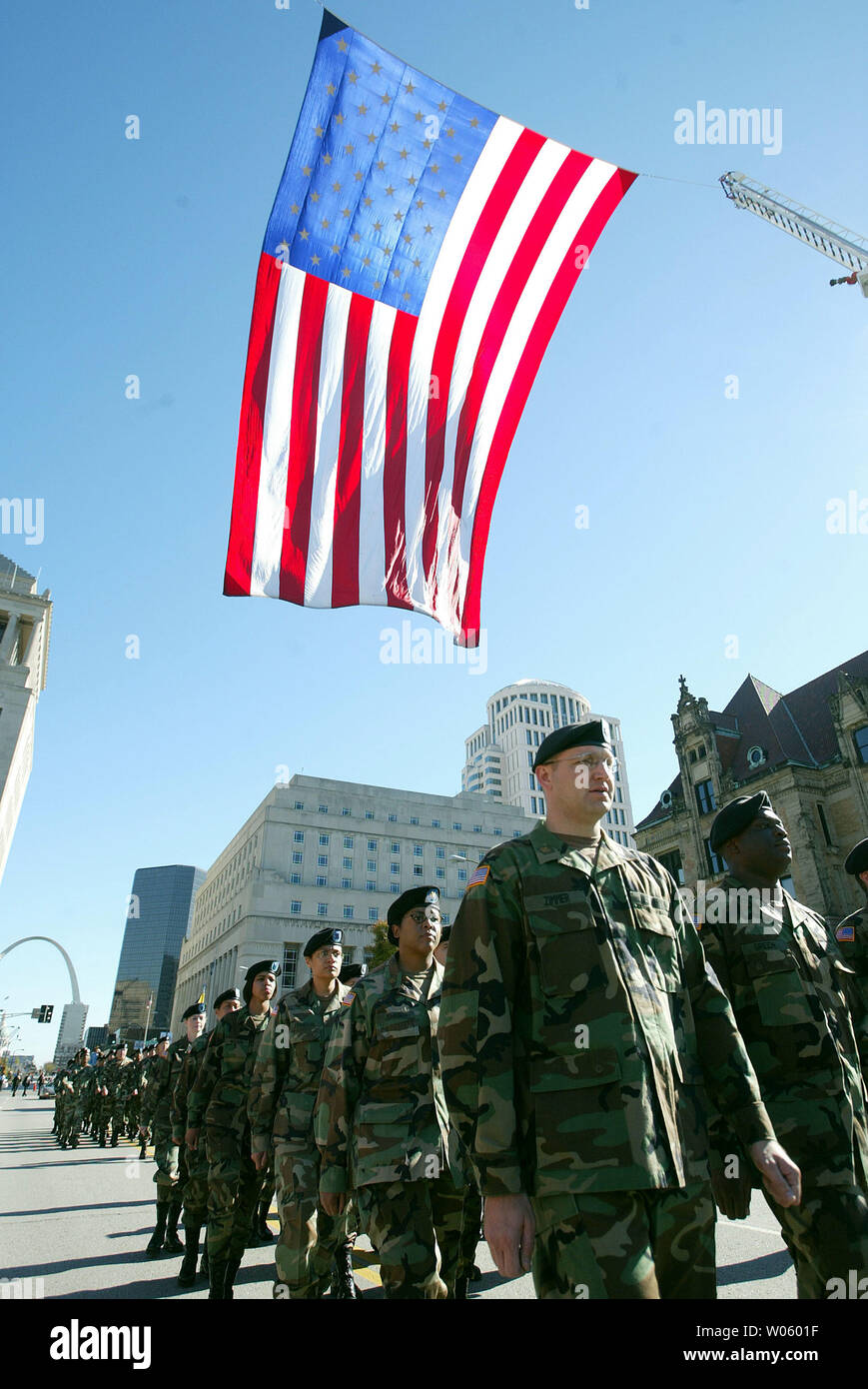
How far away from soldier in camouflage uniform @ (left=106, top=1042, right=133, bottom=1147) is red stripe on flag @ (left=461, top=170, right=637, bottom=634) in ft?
76.2

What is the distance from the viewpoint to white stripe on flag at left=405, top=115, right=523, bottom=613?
23.9 feet

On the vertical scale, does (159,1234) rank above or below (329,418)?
below

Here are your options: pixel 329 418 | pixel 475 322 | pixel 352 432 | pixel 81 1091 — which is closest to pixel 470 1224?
pixel 352 432

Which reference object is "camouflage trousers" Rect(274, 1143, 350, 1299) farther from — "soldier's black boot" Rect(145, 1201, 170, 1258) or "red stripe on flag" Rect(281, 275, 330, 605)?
"red stripe on flag" Rect(281, 275, 330, 605)

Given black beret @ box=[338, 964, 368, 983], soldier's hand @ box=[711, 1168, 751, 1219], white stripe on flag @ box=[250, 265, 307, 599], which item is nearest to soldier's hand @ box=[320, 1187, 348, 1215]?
soldier's hand @ box=[711, 1168, 751, 1219]

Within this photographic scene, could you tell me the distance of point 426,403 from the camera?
743 cm

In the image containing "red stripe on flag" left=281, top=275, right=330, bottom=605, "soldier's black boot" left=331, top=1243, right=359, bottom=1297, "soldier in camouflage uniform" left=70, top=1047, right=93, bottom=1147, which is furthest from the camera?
"soldier in camouflage uniform" left=70, top=1047, right=93, bottom=1147

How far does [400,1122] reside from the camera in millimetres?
4832

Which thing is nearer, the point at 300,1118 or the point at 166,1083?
the point at 300,1118

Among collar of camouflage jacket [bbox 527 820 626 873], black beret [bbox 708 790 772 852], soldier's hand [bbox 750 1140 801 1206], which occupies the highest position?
black beret [bbox 708 790 772 852]

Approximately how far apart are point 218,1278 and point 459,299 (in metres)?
8.86

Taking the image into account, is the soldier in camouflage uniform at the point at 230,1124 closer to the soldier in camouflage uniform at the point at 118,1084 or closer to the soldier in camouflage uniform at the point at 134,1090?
the soldier in camouflage uniform at the point at 134,1090

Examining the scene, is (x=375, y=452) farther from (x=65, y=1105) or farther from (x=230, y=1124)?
(x=65, y=1105)

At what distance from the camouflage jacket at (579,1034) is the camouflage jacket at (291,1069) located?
12.4 feet
